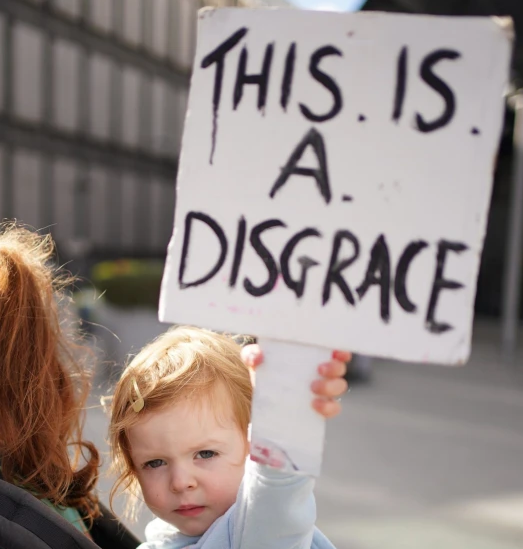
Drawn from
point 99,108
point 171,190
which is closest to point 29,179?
point 99,108

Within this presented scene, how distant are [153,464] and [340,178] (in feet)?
2.07

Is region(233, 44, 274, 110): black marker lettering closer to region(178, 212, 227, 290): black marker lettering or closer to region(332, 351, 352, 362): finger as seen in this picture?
region(178, 212, 227, 290): black marker lettering

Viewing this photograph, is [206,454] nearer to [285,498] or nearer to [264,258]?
[285,498]

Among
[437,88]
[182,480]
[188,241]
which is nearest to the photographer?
[437,88]

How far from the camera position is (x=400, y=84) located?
3.16 feet

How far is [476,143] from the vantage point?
36.6 inches

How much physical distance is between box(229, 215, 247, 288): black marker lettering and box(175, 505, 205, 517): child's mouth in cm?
45

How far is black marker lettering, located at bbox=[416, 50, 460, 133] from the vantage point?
946 mm

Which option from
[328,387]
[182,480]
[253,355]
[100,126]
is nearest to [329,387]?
[328,387]

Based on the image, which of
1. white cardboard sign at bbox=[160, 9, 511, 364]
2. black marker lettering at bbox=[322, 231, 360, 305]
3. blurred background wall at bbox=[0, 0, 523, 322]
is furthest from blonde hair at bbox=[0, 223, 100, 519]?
blurred background wall at bbox=[0, 0, 523, 322]

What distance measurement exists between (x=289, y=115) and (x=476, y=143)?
0.85 ft

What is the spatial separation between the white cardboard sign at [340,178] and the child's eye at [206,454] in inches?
12.9

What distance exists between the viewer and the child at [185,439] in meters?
1.23

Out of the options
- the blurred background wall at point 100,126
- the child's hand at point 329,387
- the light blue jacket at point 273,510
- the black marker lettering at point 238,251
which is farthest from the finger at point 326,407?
the blurred background wall at point 100,126
